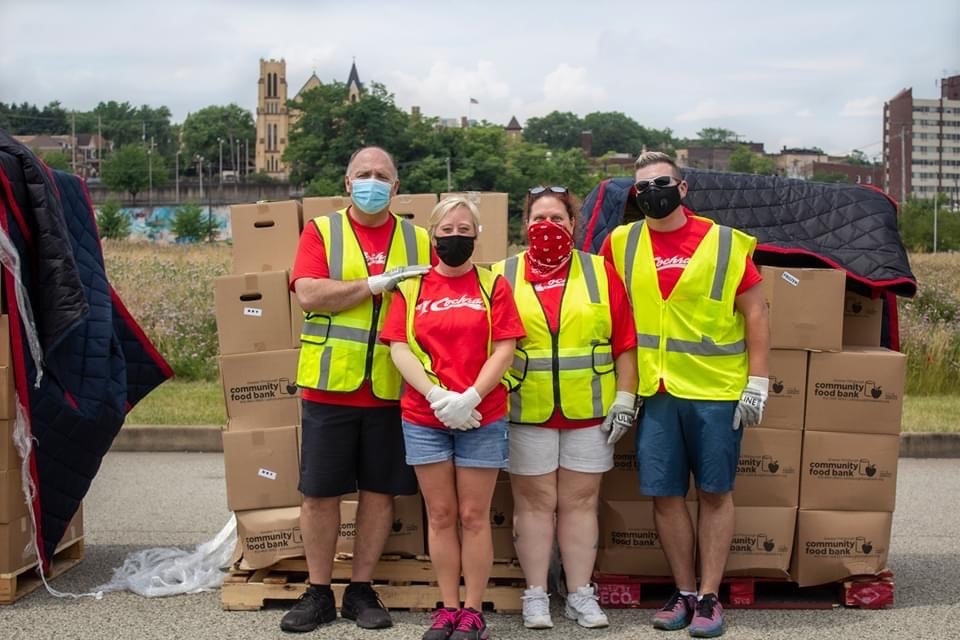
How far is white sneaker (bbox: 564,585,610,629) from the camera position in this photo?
16.8 feet

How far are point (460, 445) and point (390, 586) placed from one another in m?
0.98

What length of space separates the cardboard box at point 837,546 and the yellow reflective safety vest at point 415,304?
1.68 meters

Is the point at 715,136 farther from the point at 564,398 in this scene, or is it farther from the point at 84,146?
the point at 564,398

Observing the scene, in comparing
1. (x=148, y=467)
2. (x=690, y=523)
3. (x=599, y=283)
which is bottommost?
(x=148, y=467)

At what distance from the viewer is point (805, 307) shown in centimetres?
548

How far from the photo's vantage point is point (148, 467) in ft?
31.1

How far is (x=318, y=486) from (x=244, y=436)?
0.63 m

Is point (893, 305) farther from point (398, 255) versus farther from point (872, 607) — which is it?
point (398, 255)

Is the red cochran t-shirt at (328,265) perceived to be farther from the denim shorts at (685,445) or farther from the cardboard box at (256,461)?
the denim shorts at (685,445)

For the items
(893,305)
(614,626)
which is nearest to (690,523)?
(614,626)

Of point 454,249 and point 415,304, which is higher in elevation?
point 454,249

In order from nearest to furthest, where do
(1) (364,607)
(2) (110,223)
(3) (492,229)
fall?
(1) (364,607)
(3) (492,229)
(2) (110,223)

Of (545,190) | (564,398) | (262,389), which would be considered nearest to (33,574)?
(262,389)

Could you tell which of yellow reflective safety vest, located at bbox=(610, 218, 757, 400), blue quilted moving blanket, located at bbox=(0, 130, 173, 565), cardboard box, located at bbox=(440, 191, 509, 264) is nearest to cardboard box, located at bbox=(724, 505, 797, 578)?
yellow reflective safety vest, located at bbox=(610, 218, 757, 400)
